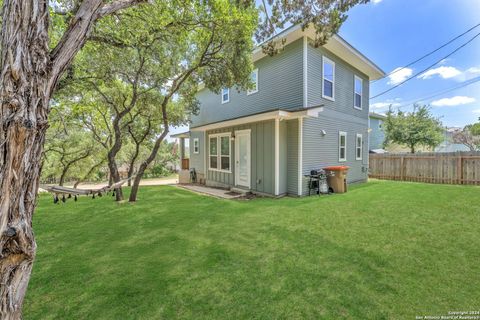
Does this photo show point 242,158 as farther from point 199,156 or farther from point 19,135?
point 19,135

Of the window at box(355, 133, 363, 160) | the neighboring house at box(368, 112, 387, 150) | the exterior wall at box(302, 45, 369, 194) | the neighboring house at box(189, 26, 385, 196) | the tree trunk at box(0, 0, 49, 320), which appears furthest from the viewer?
the neighboring house at box(368, 112, 387, 150)

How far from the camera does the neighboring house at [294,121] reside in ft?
25.3

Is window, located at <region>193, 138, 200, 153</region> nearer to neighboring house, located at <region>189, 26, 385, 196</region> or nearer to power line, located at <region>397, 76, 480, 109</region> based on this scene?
neighboring house, located at <region>189, 26, 385, 196</region>

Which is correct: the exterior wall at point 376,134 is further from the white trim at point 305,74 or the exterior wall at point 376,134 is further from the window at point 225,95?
the white trim at point 305,74

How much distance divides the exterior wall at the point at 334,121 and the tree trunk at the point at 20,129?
7.23m

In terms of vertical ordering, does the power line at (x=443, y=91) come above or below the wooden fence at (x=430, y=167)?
above

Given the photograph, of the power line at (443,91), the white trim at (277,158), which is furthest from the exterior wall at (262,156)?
the power line at (443,91)

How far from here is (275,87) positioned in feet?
29.6

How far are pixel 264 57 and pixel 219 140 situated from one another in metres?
4.08

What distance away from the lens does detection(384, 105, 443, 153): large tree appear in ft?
51.0

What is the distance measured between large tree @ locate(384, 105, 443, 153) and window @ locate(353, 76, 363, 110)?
7626mm

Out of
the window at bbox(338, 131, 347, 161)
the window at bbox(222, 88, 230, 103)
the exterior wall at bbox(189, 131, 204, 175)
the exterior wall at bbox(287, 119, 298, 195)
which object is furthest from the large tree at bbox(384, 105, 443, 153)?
the exterior wall at bbox(189, 131, 204, 175)

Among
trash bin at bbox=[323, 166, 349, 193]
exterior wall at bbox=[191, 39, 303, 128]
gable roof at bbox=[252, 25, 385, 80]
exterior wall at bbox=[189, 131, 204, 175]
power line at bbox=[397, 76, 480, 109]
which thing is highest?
power line at bbox=[397, 76, 480, 109]

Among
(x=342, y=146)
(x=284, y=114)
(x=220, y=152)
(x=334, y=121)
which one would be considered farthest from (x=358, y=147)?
(x=220, y=152)
